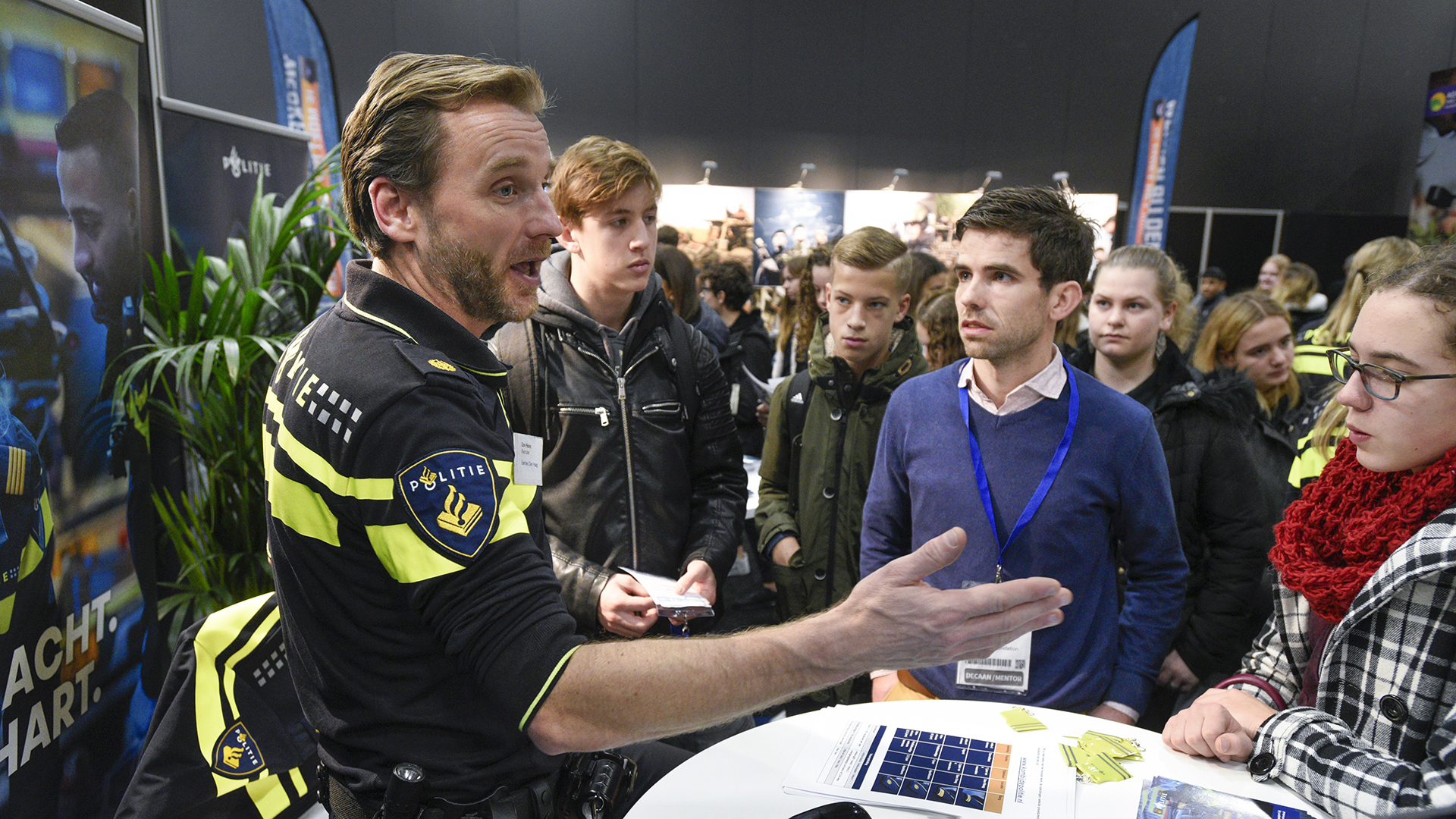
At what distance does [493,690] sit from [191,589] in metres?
2.20

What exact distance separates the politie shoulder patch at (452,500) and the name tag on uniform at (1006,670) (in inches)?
42.7

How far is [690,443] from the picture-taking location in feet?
7.08

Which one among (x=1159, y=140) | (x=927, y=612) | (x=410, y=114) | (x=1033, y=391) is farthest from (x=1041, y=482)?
(x=1159, y=140)

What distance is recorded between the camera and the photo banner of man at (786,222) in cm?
862

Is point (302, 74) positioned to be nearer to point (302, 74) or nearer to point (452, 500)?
point (302, 74)

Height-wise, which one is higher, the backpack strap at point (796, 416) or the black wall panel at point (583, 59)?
the black wall panel at point (583, 59)

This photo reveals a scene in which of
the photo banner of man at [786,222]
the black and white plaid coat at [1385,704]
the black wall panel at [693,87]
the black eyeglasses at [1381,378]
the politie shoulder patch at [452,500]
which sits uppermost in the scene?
the black wall panel at [693,87]

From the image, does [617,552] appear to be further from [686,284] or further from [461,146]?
[686,284]

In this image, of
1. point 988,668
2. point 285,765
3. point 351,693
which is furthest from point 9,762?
point 988,668

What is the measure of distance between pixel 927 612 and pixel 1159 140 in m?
8.21

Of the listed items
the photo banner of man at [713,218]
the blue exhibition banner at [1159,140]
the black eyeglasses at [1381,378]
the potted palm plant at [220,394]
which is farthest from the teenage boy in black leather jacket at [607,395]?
the blue exhibition banner at [1159,140]

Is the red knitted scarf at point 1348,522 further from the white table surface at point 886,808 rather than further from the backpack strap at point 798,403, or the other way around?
the backpack strap at point 798,403

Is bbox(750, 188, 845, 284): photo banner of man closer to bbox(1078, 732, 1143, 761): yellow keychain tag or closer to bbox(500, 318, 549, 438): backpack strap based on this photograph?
bbox(500, 318, 549, 438): backpack strap

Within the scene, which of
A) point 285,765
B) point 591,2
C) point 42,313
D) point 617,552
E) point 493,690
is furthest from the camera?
point 591,2
